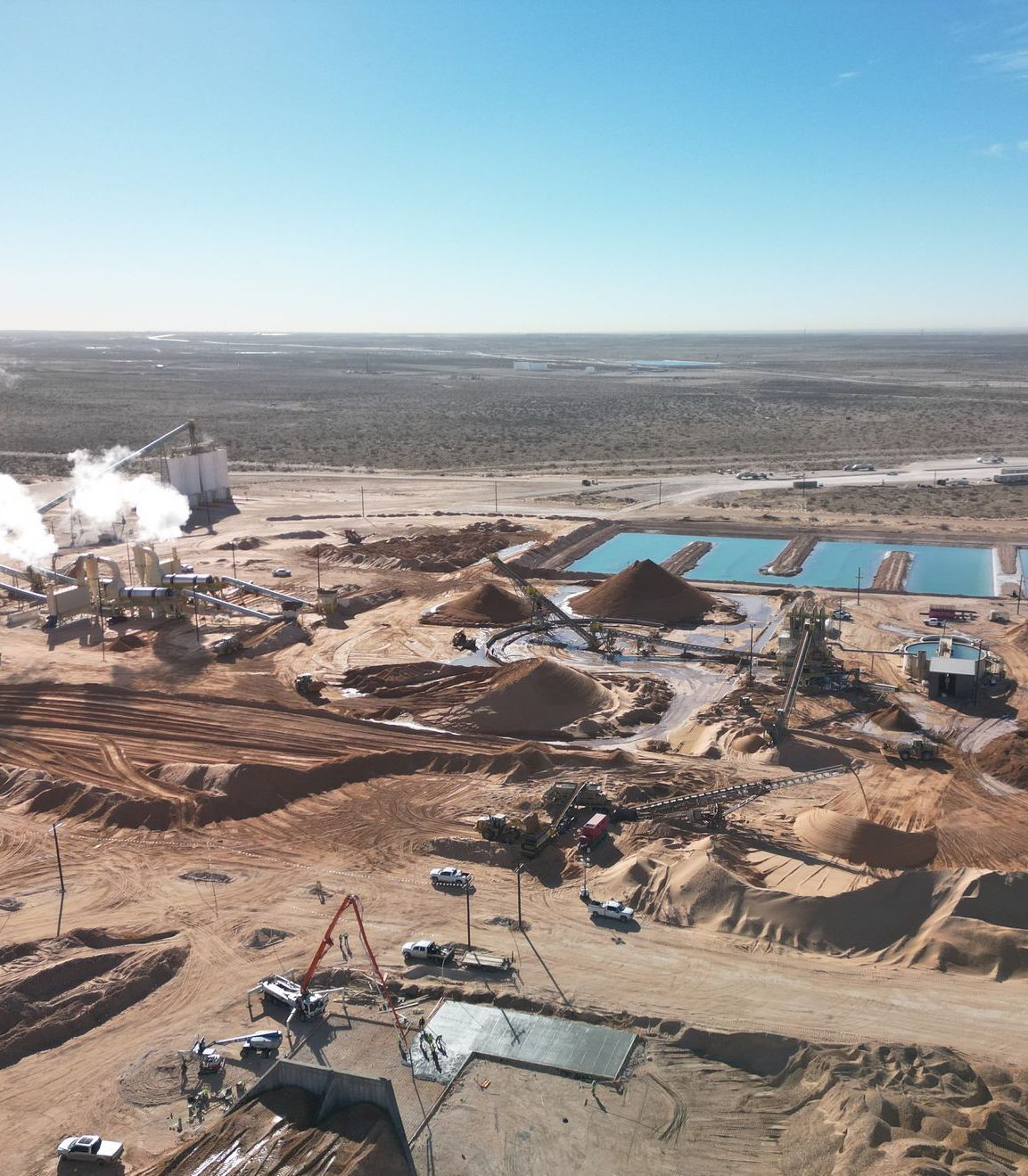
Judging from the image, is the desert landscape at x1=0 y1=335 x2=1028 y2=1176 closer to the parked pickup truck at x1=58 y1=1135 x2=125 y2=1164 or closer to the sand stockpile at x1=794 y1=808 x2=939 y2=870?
the sand stockpile at x1=794 y1=808 x2=939 y2=870

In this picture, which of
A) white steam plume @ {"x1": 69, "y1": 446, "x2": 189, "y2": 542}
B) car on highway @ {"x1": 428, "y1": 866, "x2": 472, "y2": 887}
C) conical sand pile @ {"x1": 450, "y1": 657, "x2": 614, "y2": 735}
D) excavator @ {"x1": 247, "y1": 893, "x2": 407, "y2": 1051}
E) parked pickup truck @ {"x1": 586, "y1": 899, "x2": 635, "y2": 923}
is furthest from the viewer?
white steam plume @ {"x1": 69, "y1": 446, "x2": 189, "y2": 542}

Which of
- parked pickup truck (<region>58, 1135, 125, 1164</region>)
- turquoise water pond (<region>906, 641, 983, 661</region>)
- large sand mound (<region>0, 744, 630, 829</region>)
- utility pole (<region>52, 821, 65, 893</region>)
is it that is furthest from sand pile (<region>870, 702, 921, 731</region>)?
parked pickup truck (<region>58, 1135, 125, 1164</region>)

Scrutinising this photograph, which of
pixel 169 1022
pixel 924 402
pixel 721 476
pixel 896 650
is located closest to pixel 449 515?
pixel 721 476

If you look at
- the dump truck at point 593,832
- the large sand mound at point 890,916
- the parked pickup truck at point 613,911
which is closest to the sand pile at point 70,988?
the parked pickup truck at point 613,911

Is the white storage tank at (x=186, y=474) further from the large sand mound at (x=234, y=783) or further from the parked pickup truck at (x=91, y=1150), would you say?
the parked pickup truck at (x=91, y=1150)

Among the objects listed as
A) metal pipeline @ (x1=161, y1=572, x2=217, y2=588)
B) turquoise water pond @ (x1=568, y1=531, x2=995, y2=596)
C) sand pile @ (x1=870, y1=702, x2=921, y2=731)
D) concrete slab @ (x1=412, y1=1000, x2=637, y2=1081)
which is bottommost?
concrete slab @ (x1=412, y1=1000, x2=637, y2=1081)

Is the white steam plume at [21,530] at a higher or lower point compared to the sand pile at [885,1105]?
higher

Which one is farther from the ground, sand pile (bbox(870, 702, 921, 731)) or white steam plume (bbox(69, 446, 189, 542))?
white steam plume (bbox(69, 446, 189, 542))
